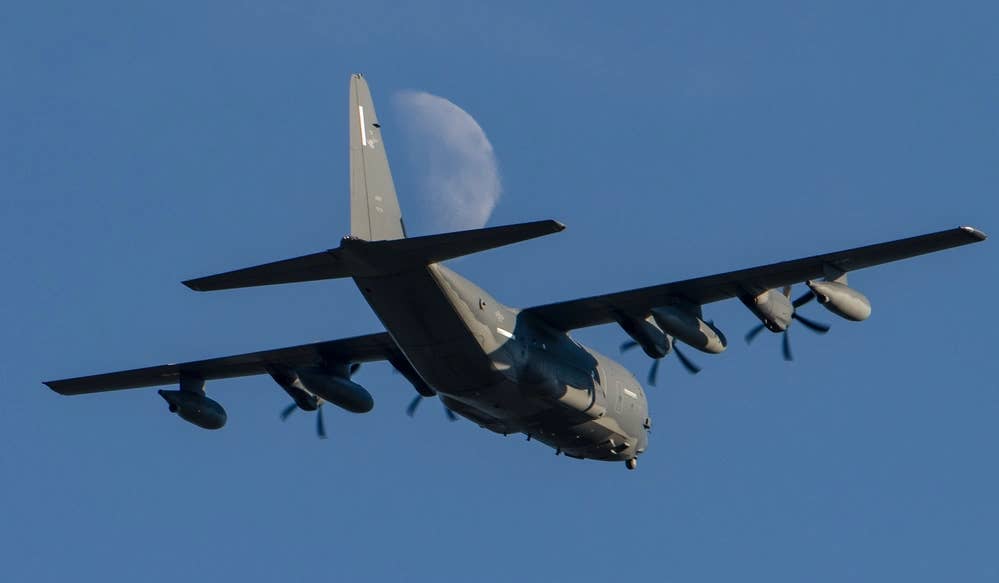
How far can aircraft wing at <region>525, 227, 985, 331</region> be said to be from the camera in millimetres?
34594

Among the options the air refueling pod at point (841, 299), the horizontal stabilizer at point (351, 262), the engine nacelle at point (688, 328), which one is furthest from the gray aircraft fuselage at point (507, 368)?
the air refueling pod at point (841, 299)

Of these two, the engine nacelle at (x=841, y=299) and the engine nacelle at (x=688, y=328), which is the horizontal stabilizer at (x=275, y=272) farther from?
the engine nacelle at (x=841, y=299)

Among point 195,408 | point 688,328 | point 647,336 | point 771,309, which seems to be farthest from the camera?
point 195,408

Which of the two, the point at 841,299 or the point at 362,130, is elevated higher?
the point at 362,130

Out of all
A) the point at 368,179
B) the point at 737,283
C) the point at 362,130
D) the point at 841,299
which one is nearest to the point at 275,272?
the point at 368,179

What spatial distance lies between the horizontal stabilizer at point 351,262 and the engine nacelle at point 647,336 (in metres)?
6.84

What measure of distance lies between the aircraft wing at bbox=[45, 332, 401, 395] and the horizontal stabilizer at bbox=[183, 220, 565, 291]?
6.93 m

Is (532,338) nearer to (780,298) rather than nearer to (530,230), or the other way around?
(780,298)

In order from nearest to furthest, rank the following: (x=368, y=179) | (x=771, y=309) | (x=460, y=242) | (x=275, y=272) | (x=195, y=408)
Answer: (x=460, y=242) < (x=275, y=272) < (x=368, y=179) < (x=771, y=309) < (x=195, y=408)

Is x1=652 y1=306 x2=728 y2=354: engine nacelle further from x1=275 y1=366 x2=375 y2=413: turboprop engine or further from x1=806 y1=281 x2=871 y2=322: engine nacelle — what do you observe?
x1=275 y1=366 x2=375 y2=413: turboprop engine

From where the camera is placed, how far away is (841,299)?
35.5 meters

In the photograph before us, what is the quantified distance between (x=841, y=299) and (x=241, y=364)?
15980mm

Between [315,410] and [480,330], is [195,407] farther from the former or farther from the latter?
[480,330]

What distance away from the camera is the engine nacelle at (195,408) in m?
41.6
